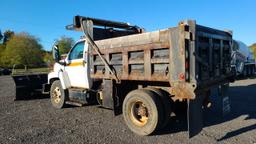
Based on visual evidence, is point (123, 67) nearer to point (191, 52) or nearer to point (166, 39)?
point (166, 39)

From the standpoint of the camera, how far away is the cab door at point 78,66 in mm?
8055

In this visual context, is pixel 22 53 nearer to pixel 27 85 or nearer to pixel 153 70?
pixel 27 85

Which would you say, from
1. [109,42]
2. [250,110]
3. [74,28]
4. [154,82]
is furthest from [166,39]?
[250,110]

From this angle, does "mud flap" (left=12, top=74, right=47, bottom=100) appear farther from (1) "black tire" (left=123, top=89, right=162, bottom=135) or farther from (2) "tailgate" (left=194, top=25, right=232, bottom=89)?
(2) "tailgate" (left=194, top=25, right=232, bottom=89)

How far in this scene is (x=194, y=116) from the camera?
5.32 meters

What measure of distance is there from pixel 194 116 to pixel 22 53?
72.8 m

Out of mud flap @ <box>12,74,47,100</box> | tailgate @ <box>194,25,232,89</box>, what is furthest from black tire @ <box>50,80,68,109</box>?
tailgate @ <box>194,25,232,89</box>

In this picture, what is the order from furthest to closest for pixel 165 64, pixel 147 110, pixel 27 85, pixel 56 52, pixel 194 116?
pixel 27 85 < pixel 56 52 < pixel 147 110 < pixel 165 64 < pixel 194 116

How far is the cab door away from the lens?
26.4ft

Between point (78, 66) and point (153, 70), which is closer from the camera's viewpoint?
point (153, 70)

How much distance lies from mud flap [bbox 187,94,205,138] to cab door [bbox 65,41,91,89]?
354 cm

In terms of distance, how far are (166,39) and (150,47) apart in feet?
1.48

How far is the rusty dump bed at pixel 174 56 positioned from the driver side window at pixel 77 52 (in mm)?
1204

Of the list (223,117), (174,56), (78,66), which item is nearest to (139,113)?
(174,56)
